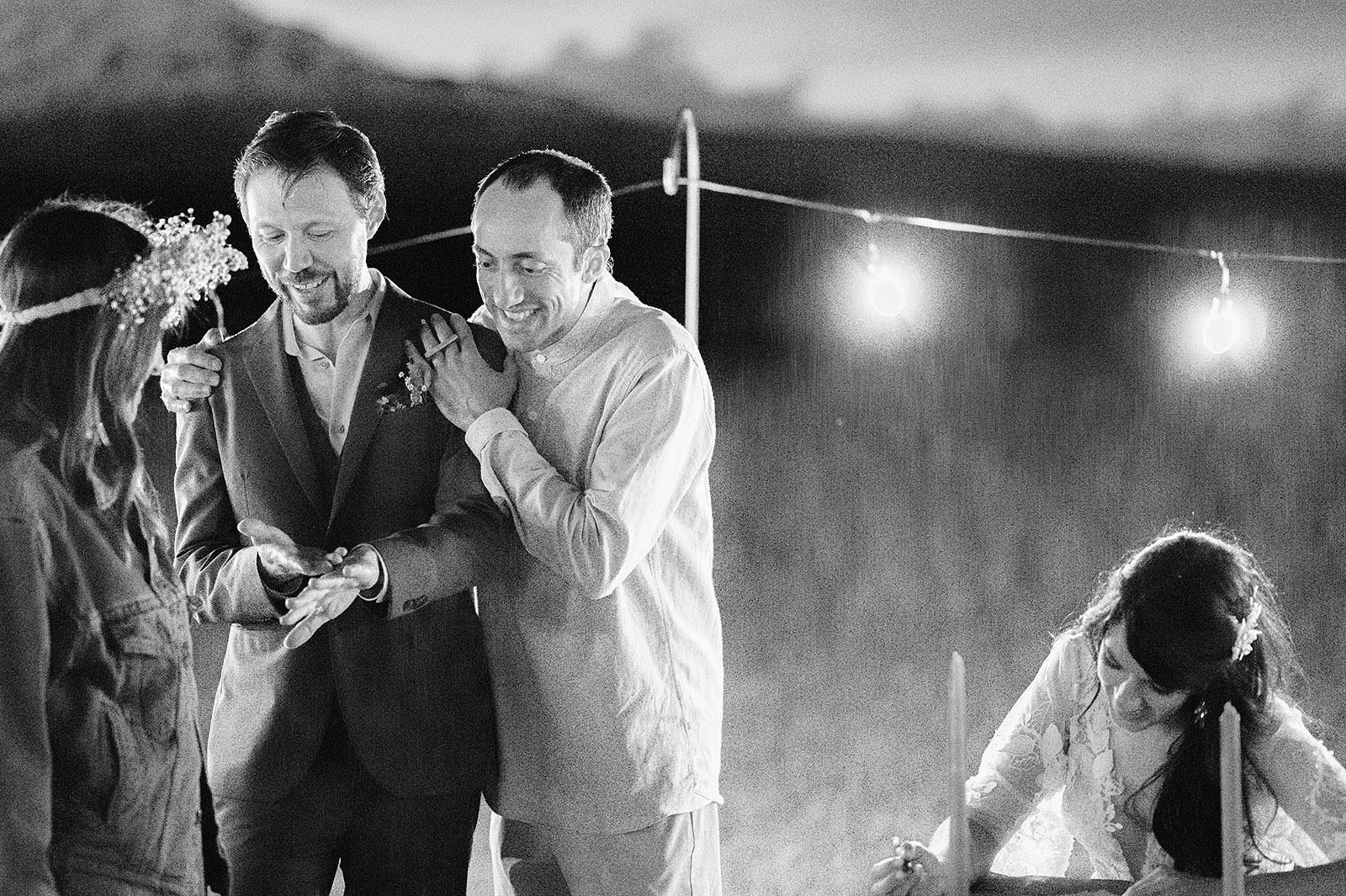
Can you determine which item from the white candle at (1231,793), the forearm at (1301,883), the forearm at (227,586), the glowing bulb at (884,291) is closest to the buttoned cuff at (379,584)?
the forearm at (227,586)

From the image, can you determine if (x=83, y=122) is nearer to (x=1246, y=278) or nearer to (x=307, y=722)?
(x=307, y=722)

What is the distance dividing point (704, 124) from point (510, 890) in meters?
2.89

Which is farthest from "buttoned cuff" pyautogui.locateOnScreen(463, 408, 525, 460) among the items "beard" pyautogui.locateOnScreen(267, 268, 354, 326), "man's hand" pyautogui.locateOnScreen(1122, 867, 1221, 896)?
"man's hand" pyautogui.locateOnScreen(1122, 867, 1221, 896)

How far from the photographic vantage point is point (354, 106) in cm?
446

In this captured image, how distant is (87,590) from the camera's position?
5.43 feet

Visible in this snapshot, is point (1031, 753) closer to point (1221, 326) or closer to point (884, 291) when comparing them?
point (884, 291)

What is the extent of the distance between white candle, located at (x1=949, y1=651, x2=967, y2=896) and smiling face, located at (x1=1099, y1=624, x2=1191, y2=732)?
0.84 m

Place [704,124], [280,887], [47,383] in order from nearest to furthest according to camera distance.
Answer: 1. [47,383]
2. [280,887]
3. [704,124]

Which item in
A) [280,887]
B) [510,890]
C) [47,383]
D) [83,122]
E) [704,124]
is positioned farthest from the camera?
[704,124]

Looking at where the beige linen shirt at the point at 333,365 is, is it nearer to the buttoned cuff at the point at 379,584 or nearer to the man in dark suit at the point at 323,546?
the man in dark suit at the point at 323,546

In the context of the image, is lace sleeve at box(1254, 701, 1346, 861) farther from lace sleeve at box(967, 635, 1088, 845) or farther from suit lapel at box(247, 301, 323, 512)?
suit lapel at box(247, 301, 323, 512)

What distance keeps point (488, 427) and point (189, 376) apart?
401 mm

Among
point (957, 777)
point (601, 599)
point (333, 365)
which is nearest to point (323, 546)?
point (333, 365)

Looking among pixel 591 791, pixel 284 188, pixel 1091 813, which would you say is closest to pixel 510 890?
pixel 591 791
